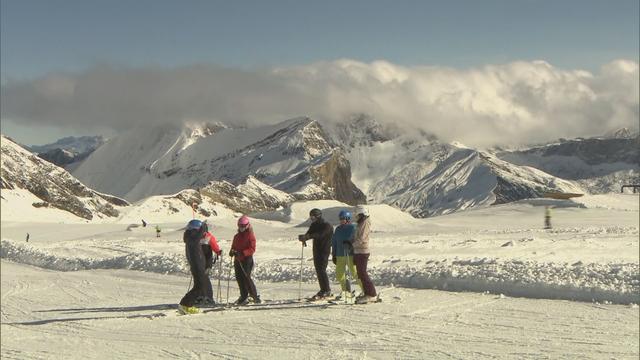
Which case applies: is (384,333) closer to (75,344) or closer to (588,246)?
(75,344)

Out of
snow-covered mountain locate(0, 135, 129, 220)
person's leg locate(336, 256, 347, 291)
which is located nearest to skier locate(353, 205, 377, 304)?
person's leg locate(336, 256, 347, 291)

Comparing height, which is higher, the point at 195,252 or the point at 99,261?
the point at 195,252

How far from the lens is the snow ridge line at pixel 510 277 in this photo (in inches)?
567

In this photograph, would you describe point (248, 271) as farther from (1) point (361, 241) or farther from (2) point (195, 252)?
(1) point (361, 241)

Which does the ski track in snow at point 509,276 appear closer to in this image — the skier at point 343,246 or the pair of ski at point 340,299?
the pair of ski at point 340,299

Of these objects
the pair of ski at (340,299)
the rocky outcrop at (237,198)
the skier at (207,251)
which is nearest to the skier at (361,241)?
the pair of ski at (340,299)

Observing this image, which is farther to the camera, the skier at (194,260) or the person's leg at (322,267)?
the person's leg at (322,267)

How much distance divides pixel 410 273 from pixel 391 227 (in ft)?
134

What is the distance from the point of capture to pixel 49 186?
144250 mm

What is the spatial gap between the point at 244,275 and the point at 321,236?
5.64 ft

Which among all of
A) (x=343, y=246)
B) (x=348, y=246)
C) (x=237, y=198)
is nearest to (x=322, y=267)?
(x=343, y=246)

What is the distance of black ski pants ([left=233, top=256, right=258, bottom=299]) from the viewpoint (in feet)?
47.1

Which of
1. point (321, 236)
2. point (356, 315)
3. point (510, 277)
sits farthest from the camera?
point (510, 277)

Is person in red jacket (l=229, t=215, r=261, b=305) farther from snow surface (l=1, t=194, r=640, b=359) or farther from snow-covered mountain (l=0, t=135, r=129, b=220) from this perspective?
snow-covered mountain (l=0, t=135, r=129, b=220)
